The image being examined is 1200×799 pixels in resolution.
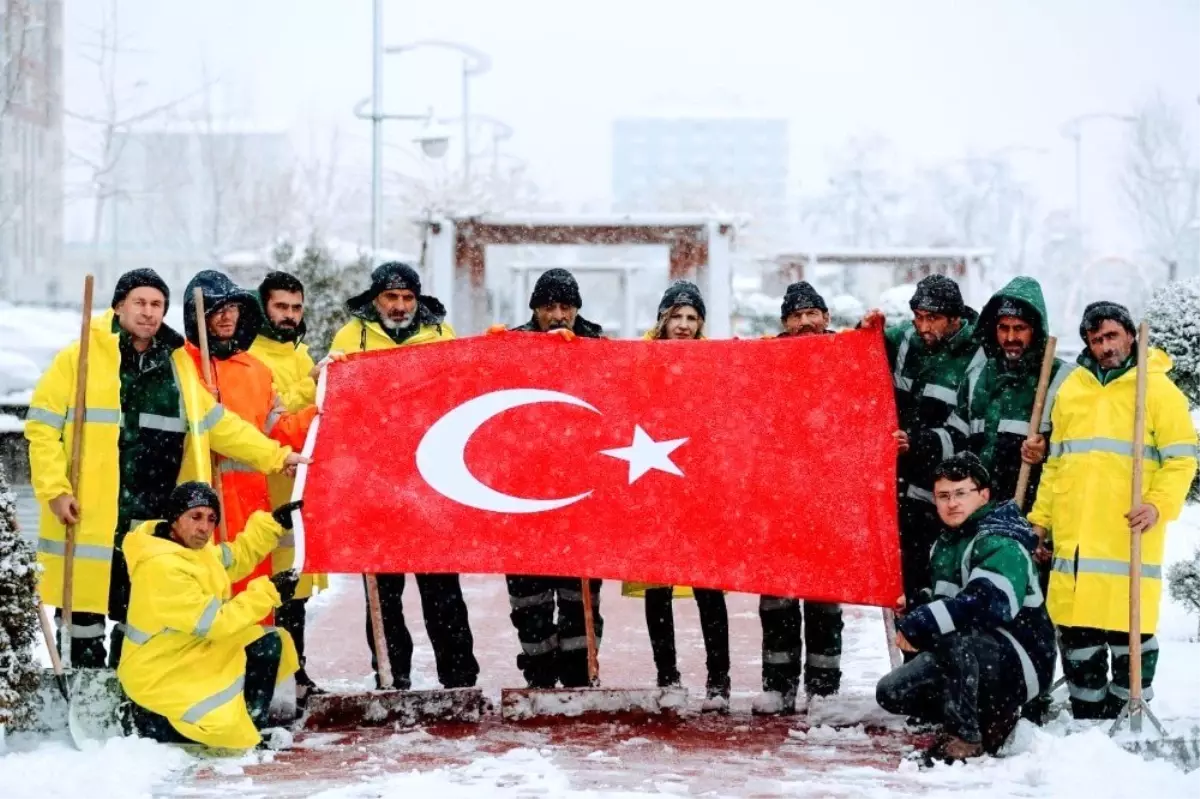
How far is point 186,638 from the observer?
630 centimetres

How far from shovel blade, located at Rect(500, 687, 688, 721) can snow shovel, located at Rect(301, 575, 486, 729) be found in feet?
0.61

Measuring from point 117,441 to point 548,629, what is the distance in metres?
2.24

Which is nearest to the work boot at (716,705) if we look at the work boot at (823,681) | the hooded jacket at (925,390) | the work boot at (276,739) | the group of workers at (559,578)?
the group of workers at (559,578)

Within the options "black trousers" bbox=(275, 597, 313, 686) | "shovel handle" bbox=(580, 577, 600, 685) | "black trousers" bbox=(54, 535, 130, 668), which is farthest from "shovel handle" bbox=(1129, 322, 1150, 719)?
"black trousers" bbox=(54, 535, 130, 668)

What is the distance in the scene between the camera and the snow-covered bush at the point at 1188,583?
8750 mm

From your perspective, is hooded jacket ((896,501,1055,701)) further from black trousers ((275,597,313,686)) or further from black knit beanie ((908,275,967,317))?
black trousers ((275,597,313,686))

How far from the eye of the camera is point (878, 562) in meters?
7.01

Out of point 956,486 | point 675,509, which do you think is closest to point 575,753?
point 675,509

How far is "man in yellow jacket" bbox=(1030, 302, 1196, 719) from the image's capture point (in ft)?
21.2

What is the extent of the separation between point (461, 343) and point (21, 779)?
279cm

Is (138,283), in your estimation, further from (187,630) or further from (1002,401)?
(1002,401)

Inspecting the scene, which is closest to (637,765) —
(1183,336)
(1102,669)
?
(1102,669)

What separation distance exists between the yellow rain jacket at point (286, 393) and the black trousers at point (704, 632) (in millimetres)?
1724

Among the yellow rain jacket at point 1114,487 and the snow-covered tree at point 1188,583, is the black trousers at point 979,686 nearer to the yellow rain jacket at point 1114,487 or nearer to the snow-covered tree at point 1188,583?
the yellow rain jacket at point 1114,487
